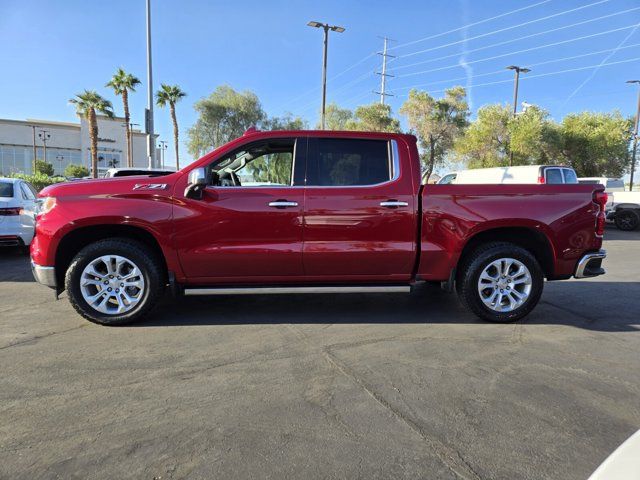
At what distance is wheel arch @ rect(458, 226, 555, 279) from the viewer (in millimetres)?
4938

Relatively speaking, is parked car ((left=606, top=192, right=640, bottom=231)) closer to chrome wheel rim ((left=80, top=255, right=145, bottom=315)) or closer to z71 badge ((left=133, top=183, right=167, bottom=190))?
z71 badge ((left=133, top=183, right=167, bottom=190))

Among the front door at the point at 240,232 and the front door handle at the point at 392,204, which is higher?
the front door handle at the point at 392,204

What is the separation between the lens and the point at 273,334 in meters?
4.50

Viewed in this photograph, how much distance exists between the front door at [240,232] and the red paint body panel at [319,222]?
0.03 feet

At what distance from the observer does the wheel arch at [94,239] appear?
4.66 meters

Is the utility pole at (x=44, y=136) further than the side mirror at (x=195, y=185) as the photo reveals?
Yes

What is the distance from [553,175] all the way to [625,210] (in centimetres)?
439

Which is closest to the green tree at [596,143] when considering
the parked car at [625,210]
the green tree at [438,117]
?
the green tree at [438,117]

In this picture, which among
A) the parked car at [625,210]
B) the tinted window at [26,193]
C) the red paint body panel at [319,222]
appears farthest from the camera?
the parked car at [625,210]

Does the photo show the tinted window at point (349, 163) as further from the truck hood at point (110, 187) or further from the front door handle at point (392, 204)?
the truck hood at point (110, 187)

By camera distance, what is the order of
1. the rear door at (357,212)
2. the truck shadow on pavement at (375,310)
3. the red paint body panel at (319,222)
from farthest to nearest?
the truck shadow on pavement at (375,310)
the rear door at (357,212)
the red paint body panel at (319,222)

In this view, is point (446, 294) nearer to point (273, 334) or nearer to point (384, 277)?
point (384, 277)

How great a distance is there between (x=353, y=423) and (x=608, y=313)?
4.22 metres

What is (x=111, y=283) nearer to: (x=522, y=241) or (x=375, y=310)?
(x=375, y=310)
